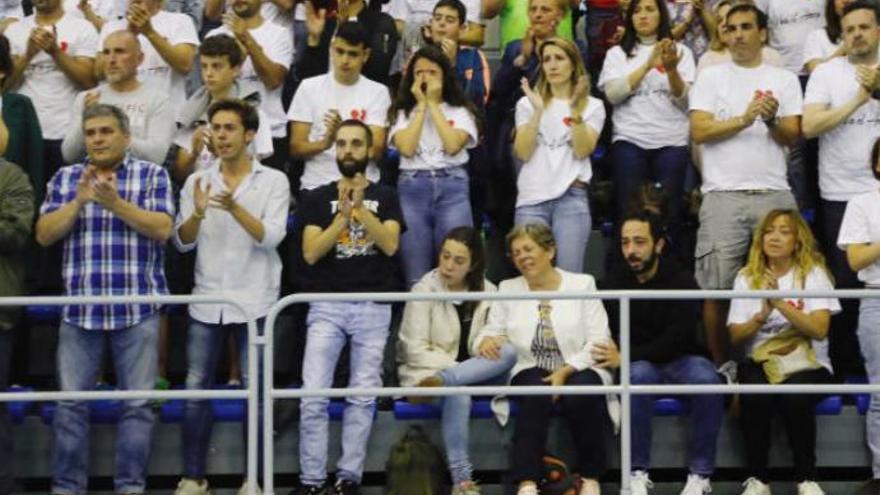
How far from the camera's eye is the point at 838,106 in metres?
14.3

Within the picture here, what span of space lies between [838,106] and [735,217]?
966mm

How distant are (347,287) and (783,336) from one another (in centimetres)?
252

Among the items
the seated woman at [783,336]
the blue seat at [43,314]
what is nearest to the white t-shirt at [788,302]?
the seated woman at [783,336]

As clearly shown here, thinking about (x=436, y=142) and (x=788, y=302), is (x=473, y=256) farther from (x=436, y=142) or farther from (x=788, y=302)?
(x=788, y=302)

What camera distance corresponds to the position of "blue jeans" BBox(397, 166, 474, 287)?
14.3 metres

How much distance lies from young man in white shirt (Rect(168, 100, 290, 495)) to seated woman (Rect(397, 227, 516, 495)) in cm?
85

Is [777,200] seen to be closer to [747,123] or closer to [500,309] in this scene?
[747,123]

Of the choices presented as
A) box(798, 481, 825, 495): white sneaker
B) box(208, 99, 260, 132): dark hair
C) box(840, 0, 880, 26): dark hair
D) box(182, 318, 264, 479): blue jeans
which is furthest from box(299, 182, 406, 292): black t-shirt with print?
box(840, 0, 880, 26): dark hair

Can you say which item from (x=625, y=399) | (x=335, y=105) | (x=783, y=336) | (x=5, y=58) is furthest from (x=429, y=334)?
(x=5, y=58)

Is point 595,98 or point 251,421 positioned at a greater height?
point 595,98

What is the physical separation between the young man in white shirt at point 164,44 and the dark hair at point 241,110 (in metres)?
1.12

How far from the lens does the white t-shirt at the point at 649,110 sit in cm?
1474

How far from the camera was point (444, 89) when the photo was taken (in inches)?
569

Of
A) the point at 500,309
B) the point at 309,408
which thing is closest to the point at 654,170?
the point at 500,309
